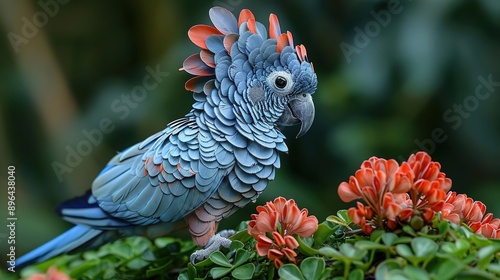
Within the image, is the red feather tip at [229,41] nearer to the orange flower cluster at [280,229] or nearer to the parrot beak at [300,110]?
the parrot beak at [300,110]

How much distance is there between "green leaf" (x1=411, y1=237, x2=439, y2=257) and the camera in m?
0.75

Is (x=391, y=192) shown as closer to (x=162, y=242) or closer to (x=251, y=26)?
(x=251, y=26)

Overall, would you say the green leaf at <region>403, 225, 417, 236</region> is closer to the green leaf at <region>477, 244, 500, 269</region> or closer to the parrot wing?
the green leaf at <region>477, 244, 500, 269</region>

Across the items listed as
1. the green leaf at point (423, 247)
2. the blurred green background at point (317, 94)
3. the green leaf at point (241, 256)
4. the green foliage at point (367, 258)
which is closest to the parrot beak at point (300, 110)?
the green foliage at point (367, 258)

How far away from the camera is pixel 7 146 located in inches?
91.5

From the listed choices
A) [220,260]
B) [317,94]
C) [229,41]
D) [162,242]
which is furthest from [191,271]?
[317,94]

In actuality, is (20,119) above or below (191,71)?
below

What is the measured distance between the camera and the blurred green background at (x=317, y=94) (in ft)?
6.59

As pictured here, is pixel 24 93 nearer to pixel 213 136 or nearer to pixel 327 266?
pixel 213 136

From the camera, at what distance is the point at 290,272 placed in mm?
823

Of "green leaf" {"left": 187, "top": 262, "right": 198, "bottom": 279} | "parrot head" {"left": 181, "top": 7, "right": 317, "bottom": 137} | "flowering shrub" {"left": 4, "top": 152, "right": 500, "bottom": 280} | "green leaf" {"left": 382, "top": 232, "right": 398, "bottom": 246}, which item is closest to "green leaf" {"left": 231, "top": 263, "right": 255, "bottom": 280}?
"flowering shrub" {"left": 4, "top": 152, "right": 500, "bottom": 280}

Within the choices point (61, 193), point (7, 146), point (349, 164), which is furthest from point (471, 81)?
point (7, 146)

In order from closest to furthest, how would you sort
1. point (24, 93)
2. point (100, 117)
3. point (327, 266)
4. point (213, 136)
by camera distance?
1. point (327, 266)
2. point (213, 136)
3. point (100, 117)
4. point (24, 93)

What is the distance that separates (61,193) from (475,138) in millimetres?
1599
